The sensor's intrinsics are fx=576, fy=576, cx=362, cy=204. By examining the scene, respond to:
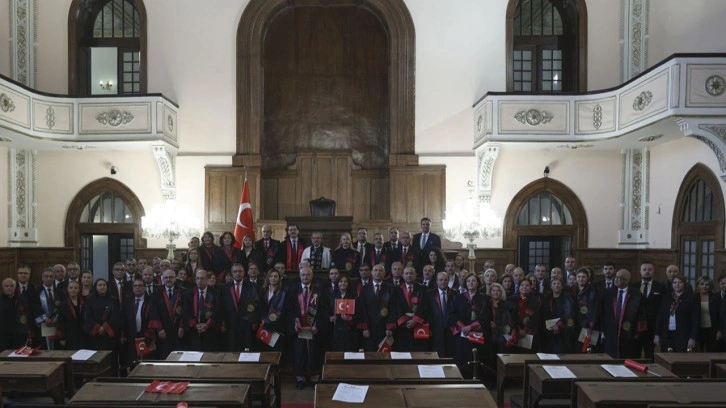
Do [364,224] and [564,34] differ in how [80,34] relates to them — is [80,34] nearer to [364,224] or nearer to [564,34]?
[364,224]

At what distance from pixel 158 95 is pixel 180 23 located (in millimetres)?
2098

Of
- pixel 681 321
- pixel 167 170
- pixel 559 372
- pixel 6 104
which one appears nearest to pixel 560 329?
Result: pixel 681 321

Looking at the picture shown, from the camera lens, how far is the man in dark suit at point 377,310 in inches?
277

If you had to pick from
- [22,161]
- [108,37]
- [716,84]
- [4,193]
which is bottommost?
[4,193]

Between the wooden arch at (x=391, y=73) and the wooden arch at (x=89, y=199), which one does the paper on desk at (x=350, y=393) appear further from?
the wooden arch at (x=89, y=199)

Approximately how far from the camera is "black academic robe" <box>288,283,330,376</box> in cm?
700

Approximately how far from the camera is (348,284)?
23.2ft

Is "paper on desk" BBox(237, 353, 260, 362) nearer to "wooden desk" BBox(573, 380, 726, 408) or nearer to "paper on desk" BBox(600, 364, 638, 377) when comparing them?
"wooden desk" BBox(573, 380, 726, 408)

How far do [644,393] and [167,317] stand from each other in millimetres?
5269

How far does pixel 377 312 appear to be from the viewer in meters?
7.05

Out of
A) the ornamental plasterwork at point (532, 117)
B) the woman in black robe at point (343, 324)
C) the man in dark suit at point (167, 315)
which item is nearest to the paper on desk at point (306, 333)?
the woman in black robe at point (343, 324)

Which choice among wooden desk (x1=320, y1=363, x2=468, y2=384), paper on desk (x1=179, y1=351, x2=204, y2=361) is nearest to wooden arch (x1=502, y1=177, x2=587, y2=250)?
wooden desk (x1=320, y1=363, x2=468, y2=384)

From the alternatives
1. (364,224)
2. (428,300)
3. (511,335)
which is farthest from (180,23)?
(511,335)

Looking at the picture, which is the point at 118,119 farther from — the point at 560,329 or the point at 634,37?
the point at 634,37
